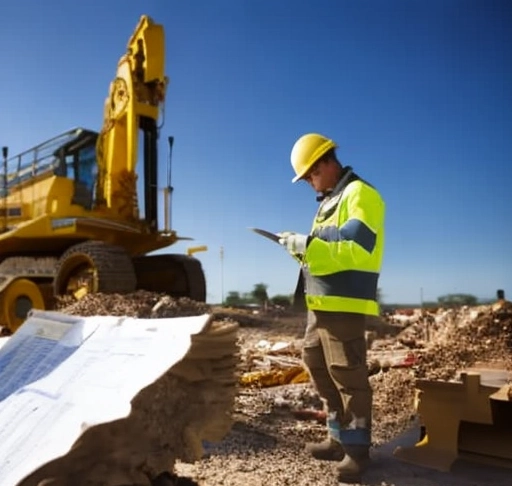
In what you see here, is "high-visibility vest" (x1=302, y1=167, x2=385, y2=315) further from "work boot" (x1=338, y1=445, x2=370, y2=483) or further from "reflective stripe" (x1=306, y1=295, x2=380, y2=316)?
"work boot" (x1=338, y1=445, x2=370, y2=483)

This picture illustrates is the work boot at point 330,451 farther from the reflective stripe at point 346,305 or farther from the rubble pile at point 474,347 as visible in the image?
the rubble pile at point 474,347

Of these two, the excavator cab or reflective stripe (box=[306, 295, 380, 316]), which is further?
the excavator cab

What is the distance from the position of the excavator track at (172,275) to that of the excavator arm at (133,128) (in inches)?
38.5

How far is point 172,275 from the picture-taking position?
39.1 ft

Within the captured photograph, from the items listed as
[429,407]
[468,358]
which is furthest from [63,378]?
[468,358]

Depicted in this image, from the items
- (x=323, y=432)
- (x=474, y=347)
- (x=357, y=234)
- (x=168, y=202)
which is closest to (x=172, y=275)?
(x=168, y=202)

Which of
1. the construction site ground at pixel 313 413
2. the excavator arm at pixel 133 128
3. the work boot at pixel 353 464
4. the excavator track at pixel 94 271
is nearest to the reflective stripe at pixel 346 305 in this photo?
the construction site ground at pixel 313 413

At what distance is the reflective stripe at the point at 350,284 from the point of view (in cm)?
313

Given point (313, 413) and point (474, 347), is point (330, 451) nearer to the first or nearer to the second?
point (313, 413)

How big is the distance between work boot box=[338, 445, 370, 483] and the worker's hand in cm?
109

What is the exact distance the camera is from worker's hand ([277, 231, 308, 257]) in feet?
10.7

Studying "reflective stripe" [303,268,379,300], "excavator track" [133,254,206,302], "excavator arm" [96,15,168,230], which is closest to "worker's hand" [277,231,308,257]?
"reflective stripe" [303,268,379,300]

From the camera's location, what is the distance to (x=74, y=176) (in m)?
11.7

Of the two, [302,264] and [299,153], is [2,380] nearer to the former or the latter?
[302,264]
